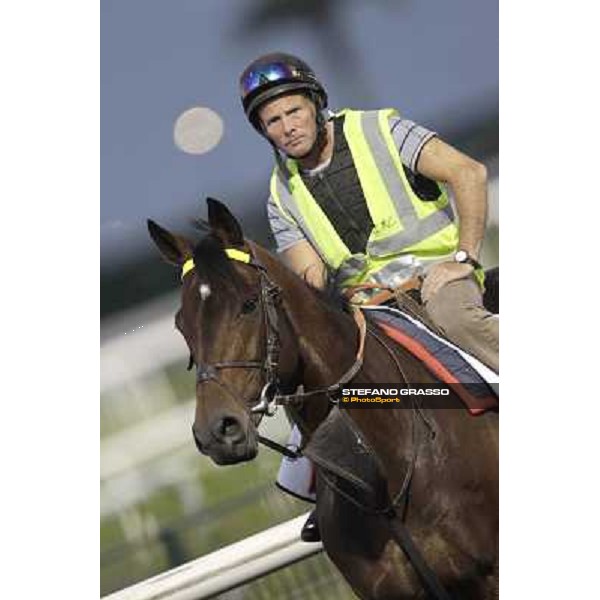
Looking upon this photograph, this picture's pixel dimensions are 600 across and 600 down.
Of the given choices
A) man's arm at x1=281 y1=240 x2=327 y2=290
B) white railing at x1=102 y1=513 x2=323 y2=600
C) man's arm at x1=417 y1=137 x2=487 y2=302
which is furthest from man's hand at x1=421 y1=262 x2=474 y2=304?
white railing at x1=102 y1=513 x2=323 y2=600

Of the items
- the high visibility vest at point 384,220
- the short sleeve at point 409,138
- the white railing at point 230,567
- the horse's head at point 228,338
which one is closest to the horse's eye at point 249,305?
the horse's head at point 228,338

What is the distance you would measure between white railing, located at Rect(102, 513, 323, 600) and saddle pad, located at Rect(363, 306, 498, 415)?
3.78ft

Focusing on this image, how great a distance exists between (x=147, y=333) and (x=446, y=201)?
4.24 ft

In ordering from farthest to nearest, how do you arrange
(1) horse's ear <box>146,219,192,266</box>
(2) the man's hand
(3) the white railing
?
(3) the white railing < (2) the man's hand < (1) horse's ear <box>146,219,192,266</box>

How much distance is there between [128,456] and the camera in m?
4.86

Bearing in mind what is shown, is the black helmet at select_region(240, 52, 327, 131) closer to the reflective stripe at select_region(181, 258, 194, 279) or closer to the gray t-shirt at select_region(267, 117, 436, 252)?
the gray t-shirt at select_region(267, 117, 436, 252)

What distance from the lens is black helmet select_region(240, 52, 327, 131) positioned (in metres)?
4.03

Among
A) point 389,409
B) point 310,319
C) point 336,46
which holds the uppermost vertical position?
point 336,46

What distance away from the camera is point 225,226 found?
3.54m

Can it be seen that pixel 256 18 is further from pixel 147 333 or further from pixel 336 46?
pixel 147 333

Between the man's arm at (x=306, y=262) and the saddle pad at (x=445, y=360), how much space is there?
27 centimetres

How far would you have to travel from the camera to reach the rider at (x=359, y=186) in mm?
4051
